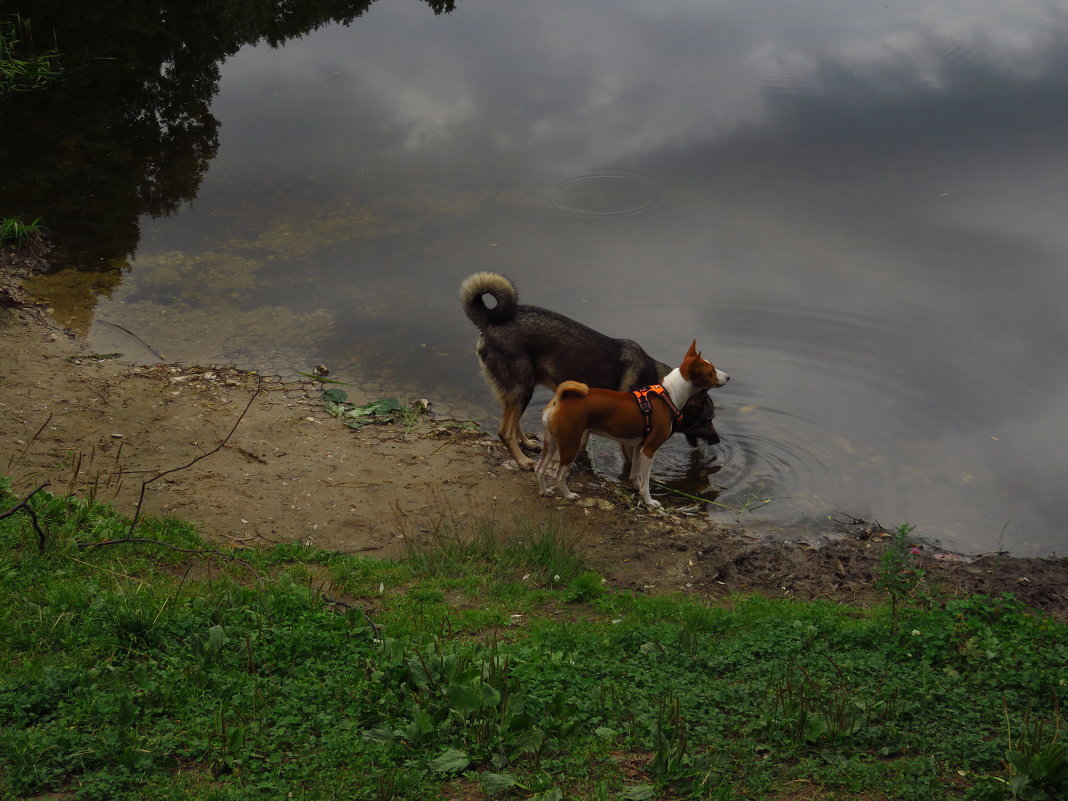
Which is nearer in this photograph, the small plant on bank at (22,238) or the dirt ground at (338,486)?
the dirt ground at (338,486)

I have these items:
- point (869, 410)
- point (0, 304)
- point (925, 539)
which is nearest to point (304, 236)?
point (0, 304)

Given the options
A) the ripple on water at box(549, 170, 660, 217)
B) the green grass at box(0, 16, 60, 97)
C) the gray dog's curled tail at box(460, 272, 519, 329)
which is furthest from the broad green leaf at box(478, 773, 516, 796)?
the green grass at box(0, 16, 60, 97)

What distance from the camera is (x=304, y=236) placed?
12.8 meters

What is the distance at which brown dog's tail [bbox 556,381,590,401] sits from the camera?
7.99 m

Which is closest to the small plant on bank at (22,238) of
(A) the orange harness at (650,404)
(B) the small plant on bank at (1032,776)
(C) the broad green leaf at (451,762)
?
(A) the orange harness at (650,404)

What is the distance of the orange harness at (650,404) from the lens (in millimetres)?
8328

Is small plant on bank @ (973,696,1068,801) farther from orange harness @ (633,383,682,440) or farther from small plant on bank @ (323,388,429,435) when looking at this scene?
small plant on bank @ (323,388,429,435)

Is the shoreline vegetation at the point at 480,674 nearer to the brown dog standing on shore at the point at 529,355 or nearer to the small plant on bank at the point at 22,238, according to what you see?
the brown dog standing on shore at the point at 529,355

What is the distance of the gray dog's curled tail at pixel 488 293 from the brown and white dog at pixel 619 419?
882 millimetres

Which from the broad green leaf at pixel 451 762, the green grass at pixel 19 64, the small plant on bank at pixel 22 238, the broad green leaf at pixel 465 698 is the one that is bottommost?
the broad green leaf at pixel 451 762

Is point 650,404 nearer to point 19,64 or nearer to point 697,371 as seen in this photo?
point 697,371

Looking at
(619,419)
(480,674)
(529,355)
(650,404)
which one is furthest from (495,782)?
(529,355)

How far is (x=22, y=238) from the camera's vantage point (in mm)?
11836

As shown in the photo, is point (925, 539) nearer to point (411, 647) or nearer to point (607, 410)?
point (607, 410)
